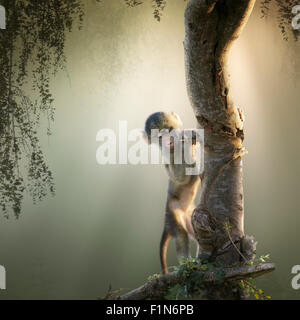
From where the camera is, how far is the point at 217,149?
5.38ft

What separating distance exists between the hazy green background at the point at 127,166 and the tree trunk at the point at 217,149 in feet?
4.20

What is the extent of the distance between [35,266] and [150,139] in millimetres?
1421

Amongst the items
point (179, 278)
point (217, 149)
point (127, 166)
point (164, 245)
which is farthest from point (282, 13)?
point (179, 278)

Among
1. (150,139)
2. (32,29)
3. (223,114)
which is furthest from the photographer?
(32,29)

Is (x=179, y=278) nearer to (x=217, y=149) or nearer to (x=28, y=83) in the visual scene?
(x=217, y=149)

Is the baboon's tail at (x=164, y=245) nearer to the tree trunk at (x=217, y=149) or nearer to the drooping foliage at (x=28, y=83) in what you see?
the tree trunk at (x=217, y=149)

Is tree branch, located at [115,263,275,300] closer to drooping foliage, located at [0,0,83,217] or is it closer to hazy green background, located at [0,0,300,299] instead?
hazy green background, located at [0,0,300,299]

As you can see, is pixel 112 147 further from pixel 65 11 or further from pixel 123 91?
pixel 65 11

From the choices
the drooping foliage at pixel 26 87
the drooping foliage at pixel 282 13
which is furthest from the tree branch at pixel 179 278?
the drooping foliage at pixel 282 13

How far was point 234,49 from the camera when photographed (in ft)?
9.53

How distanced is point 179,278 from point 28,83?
1792mm

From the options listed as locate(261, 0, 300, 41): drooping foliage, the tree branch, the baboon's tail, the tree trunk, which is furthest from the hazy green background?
the tree trunk

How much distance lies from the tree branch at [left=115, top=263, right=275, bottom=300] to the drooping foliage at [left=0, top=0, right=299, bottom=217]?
4.26ft
